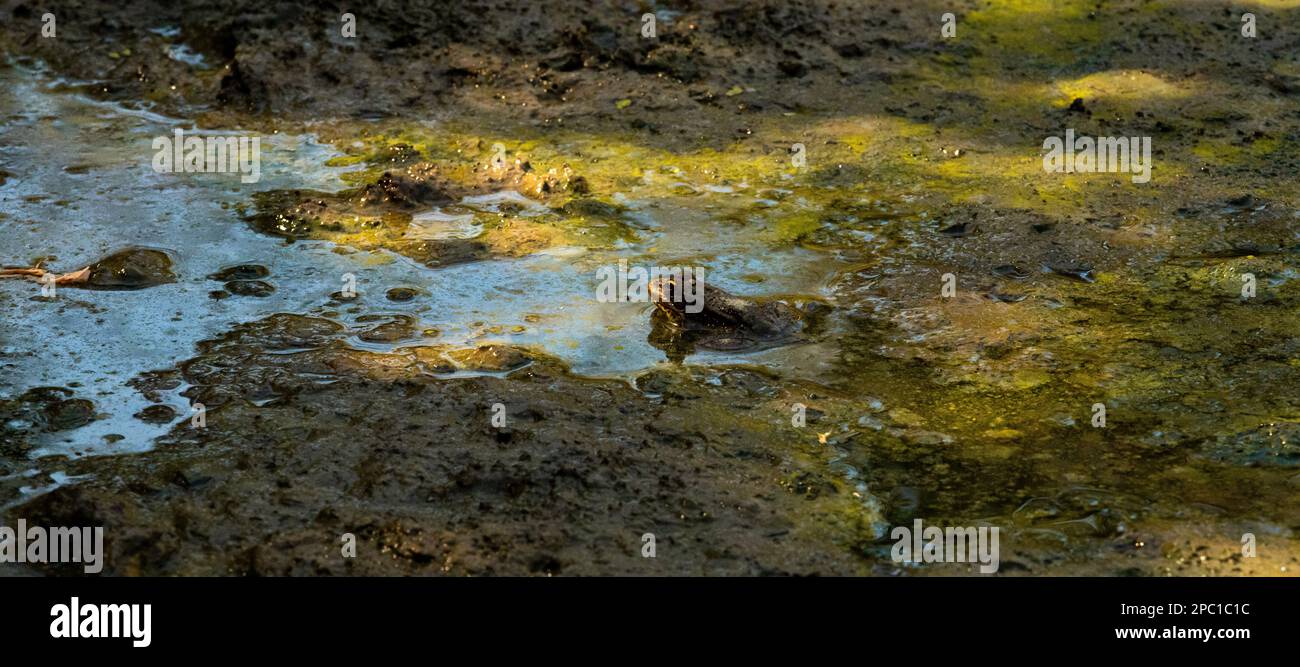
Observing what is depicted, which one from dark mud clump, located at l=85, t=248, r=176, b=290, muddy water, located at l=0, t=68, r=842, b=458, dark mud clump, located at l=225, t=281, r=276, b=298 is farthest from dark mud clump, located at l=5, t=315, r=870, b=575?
dark mud clump, located at l=85, t=248, r=176, b=290

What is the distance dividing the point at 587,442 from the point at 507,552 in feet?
1.60

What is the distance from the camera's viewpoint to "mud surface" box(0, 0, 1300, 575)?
301 cm

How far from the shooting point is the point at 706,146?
5.39 m

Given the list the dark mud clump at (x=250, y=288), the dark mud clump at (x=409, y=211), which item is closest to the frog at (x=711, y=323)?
the dark mud clump at (x=409, y=211)

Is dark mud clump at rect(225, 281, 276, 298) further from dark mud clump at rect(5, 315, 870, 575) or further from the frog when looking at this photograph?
the frog

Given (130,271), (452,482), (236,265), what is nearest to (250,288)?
(236,265)

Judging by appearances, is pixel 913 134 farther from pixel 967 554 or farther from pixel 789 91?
pixel 967 554

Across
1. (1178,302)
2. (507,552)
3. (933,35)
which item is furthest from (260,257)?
(933,35)

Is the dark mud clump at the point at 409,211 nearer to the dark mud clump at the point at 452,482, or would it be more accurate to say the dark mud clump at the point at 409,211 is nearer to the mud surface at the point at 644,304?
the mud surface at the point at 644,304

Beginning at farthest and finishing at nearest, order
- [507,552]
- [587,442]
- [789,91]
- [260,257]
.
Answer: [789,91] < [260,257] < [587,442] < [507,552]

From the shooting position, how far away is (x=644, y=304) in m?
4.10

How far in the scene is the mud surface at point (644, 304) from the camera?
3.01 metres

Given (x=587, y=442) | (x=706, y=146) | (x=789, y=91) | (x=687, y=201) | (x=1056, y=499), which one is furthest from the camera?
(x=789, y=91)

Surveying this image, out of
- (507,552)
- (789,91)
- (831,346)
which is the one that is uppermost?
(789,91)
